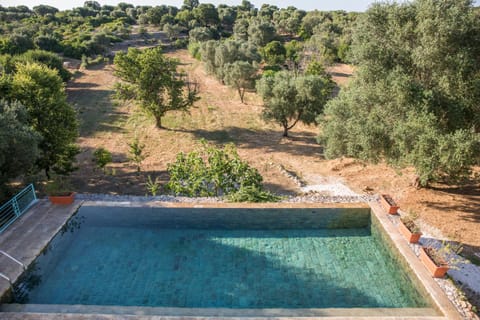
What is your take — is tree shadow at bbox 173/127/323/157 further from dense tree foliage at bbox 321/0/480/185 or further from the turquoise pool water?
the turquoise pool water

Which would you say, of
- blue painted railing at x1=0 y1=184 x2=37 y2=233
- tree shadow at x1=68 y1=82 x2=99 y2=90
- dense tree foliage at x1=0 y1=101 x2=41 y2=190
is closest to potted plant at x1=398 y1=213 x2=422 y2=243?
blue painted railing at x1=0 y1=184 x2=37 y2=233

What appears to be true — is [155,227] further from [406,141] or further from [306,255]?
[406,141]

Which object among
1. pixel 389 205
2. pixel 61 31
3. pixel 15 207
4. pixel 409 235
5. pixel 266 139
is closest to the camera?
pixel 409 235

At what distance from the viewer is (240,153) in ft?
78.0

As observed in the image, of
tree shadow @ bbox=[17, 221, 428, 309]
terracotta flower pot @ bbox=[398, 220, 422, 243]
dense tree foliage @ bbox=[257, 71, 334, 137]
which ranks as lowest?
tree shadow @ bbox=[17, 221, 428, 309]

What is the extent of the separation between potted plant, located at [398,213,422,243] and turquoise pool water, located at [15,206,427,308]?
874 mm

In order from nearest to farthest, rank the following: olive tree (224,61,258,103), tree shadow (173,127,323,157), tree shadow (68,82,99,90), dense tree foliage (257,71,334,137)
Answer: tree shadow (173,127,323,157), dense tree foliage (257,71,334,137), olive tree (224,61,258,103), tree shadow (68,82,99,90)

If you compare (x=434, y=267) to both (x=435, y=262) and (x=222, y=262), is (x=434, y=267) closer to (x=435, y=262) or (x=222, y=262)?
(x=435, y=262)

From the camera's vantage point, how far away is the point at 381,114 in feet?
42.2

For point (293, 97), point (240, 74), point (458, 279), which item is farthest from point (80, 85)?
point (458, 279)

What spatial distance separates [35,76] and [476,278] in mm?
20846

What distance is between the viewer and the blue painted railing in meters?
10.1

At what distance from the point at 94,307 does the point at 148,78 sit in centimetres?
2131

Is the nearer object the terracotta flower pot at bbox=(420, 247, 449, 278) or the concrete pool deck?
the concrete pool deck
